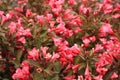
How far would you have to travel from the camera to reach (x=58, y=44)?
3467 mm

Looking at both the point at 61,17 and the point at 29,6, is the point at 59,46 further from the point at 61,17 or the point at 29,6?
the point at 29,6

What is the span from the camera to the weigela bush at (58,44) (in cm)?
319

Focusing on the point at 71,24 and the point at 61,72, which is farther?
the point at 71,24

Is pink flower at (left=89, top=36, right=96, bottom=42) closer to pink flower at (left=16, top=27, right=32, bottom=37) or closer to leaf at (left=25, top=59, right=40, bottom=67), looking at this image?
pink flower at (left=16, top=27, right=32, bottom=37)

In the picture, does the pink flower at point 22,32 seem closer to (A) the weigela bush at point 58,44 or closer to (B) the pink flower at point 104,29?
(A) the weigela bush at point 58,44

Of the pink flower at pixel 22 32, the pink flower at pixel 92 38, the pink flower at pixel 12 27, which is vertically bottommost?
the pink flower at pixel 92 38

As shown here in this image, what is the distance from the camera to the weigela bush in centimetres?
319

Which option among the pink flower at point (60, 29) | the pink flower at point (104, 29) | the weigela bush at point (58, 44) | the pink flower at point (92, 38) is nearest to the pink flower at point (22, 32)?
the weigela bush at point (58, 44)

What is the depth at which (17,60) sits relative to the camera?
11.8 feet

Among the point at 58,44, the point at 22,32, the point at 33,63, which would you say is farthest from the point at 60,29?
the point at 33,63

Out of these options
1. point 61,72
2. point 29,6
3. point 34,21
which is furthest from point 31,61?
point 29,6

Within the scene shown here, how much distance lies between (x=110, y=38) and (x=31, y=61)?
102 cm

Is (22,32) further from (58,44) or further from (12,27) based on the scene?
(58,44)

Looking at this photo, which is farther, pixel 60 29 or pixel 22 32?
pixel 60 29
